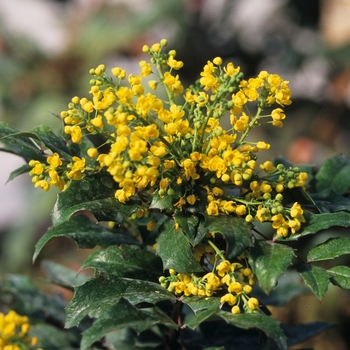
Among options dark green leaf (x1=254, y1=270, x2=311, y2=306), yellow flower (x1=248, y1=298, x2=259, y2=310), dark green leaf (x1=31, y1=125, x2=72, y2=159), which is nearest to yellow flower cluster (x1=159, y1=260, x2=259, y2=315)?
yellow flower (x1=248, y1=298, x2=259, y2=310)

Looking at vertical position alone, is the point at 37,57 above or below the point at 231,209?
above

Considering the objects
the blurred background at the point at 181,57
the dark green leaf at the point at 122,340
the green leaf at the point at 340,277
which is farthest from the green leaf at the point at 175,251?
the blurred background at the point at 181,57

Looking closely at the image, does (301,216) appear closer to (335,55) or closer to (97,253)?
(97,253)

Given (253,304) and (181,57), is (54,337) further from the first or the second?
(181,57)

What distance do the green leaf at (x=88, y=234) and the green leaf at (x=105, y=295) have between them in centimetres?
15

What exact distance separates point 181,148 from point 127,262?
0.77 ft

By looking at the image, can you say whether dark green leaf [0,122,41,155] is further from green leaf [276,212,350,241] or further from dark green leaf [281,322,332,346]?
dark green leaf [281,322,332,346]

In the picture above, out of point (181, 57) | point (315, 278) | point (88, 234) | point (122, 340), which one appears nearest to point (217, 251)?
point (315, 278)

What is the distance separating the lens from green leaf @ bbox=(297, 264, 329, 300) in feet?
2.70

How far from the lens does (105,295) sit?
33.4 inches

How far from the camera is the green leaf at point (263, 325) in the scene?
2.45ft

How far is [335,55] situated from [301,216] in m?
3.00

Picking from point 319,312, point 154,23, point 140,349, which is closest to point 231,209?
point 140,349

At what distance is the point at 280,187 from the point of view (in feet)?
2.90
